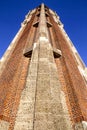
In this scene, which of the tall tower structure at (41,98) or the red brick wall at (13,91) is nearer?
the tall tower structure at (41,98)

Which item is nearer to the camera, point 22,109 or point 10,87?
point 22,109

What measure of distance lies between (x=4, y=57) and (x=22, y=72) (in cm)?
451

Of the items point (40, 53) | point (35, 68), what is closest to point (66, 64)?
point (40, 53)

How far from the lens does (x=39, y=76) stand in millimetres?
6000

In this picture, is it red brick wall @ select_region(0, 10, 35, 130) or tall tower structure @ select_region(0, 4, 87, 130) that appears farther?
red brick wall @ select_region(0, 10, 35, 130)

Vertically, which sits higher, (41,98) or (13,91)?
(13,91)

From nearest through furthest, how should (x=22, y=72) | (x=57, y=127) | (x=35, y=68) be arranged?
(x=57, y=127), (x=35, y=68), (x=22, y=72)

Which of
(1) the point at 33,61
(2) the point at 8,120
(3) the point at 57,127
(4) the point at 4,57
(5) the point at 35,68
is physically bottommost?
(3) the point at 57,127

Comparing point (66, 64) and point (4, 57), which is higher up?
point (4, 57)

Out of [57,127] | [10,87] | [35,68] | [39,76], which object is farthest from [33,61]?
[57,127]

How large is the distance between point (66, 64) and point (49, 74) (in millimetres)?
2870

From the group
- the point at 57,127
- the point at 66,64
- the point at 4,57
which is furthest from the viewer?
the point at 4,57

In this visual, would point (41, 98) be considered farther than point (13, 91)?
No

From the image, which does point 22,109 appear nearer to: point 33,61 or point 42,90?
point 42,90
